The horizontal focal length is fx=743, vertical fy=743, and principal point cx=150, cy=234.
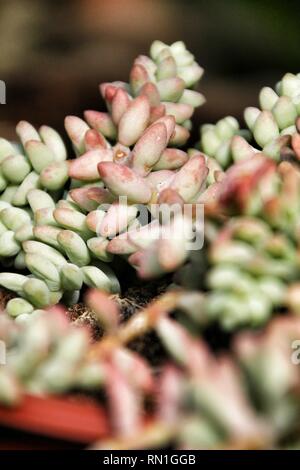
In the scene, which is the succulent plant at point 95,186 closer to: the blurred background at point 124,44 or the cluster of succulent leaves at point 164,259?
the cluster of succulent leaves at point 164,259

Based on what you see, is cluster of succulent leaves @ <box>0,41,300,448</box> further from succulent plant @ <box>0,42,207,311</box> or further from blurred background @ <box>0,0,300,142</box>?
blurred background @ <box>0,0,300,142</box>

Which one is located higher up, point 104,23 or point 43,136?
point 104,23

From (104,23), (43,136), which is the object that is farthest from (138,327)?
(104,23)

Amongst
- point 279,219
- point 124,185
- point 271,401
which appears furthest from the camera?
point 124,185

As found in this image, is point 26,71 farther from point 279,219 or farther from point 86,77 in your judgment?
point 279,219

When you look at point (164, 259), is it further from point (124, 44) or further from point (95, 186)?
point (124, 44)

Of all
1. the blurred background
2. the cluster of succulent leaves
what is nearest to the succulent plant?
the cluster of succulent leaves
